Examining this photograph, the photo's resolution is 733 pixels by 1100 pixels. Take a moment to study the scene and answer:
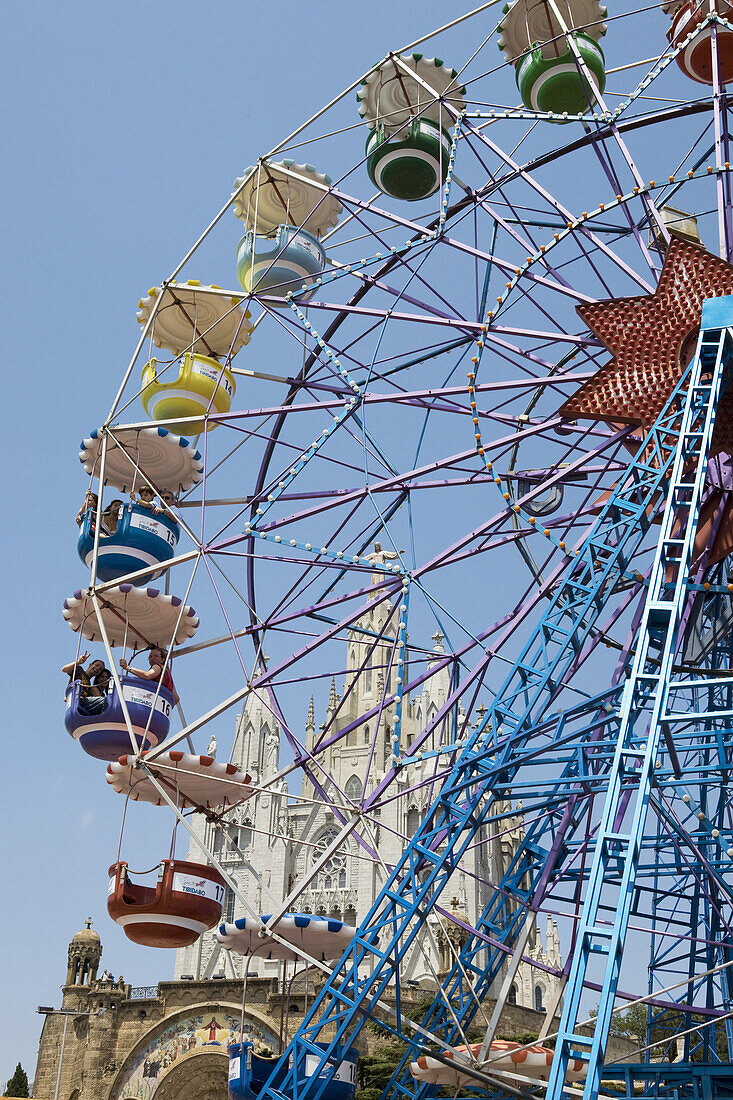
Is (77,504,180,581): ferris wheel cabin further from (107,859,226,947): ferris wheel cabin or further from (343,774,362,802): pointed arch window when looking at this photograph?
(343,774,362,802): pointed arch window

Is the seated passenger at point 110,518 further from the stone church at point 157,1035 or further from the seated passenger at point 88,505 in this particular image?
the stone church at point 157,1035

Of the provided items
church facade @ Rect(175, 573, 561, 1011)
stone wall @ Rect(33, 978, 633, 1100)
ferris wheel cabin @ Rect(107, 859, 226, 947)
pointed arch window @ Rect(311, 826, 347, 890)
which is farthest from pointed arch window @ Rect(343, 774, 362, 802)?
ferris wheel cabin @ Rect(107, 859, 226, 947)

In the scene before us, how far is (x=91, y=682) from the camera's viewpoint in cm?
1752

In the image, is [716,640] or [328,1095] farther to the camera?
[716,640]

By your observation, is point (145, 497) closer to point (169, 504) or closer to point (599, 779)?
point (169, 504)

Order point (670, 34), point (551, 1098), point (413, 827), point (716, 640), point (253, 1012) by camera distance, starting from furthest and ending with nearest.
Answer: point (413, 827), point (253, 1012), point (670, 34), point (716, 640), point (551, 1098)

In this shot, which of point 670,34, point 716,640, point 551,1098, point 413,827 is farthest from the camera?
point 413,827

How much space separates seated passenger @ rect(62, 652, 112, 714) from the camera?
56.5 feet

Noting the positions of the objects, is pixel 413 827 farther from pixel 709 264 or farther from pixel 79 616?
pixel 709 264

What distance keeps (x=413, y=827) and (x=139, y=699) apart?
4296cm

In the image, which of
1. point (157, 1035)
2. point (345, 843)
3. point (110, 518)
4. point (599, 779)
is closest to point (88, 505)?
point (110, 518)

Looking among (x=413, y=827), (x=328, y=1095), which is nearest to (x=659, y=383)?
(x=328, y=1095)

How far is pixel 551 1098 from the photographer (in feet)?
29.9

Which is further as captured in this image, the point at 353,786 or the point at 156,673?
the point at 353,786
